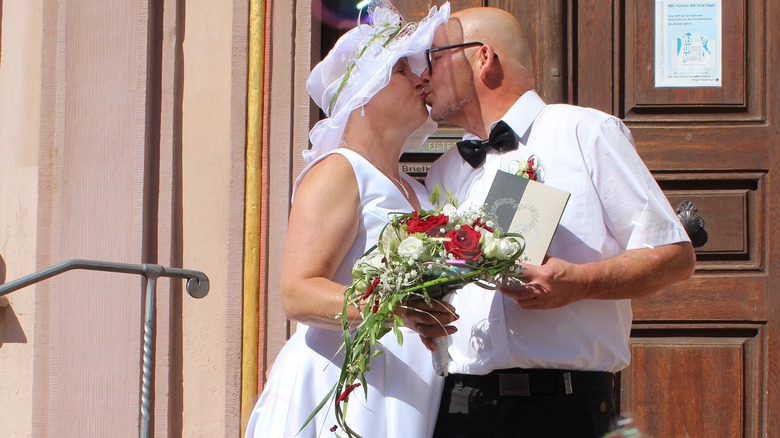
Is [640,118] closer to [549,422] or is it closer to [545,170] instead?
→ [545,170]

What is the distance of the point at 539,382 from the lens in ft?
8.54

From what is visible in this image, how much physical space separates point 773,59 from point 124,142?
8.83 feet

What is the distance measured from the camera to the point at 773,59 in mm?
4172

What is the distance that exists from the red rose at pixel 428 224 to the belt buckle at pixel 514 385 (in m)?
0.48

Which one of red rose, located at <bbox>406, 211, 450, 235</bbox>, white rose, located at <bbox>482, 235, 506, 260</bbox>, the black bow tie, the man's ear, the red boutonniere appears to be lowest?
white rose, located at <bbox>482, 235, 506, 260</bbox>

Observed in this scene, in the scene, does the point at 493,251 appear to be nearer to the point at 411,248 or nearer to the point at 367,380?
the point at 411,248

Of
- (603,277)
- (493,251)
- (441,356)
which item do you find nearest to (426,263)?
(493,251)

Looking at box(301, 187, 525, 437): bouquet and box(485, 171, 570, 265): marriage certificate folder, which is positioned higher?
box(485, 171, 570, 265): marriage certificate folder

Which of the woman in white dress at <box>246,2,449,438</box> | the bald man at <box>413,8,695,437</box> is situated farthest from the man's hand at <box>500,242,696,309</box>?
the woman in white dress at <box>246,2,449,438</box>

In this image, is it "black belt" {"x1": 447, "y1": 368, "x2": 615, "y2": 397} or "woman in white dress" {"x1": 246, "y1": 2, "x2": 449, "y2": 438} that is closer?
"black belt" {"x1": 447, "y1": 368, "x2": 615, "y2": 397}

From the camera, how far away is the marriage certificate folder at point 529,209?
2479 mm

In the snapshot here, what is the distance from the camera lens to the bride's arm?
105 inches

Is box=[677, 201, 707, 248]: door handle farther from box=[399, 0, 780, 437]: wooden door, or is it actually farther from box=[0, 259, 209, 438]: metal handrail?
box=[0, 259, 209, 438]: metal handrail

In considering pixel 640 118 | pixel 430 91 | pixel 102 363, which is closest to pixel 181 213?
pixel 102 363
